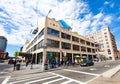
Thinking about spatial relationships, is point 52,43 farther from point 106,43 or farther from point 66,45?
point 106,43

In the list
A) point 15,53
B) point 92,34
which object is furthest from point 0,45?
point 15,53

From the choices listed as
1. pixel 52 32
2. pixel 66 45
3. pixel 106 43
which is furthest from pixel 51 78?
pixel 106 43

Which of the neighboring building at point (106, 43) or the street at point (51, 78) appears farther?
the neighboring building at point (106, 43)

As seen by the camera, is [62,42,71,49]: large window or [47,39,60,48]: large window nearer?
[47,39,60,48]: large window

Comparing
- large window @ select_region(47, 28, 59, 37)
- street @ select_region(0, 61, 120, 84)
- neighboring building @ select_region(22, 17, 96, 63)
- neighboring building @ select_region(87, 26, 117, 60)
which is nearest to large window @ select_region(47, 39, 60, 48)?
neighboring building @ select_region(22, 17, 96, 63)

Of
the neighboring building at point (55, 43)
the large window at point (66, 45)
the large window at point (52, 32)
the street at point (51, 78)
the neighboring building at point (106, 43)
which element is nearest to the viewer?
the street at point (51, 78)

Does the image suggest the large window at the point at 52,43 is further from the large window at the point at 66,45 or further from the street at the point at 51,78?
the street at the point at 51,78

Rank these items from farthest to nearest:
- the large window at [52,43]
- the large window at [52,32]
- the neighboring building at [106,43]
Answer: the neighboring building at [106,43], the large window at [52,32], the large window at [52,43]

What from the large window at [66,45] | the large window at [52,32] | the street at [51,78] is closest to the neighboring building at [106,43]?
the large window at [66,45]

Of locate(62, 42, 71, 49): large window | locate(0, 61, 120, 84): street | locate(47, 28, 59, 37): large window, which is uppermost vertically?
locate(47, 28, 59, 37): large window

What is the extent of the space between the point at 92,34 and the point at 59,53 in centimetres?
8821

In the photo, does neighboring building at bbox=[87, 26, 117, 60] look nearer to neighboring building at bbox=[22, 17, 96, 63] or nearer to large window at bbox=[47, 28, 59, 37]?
neighboring building at bbox=[22, 17, 96, 63]

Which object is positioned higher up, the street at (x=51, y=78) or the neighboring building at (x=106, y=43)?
the neighboring building at (x=106, y=43)

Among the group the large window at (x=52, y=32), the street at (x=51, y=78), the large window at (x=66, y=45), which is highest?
the large window at (x=52, y=32)
